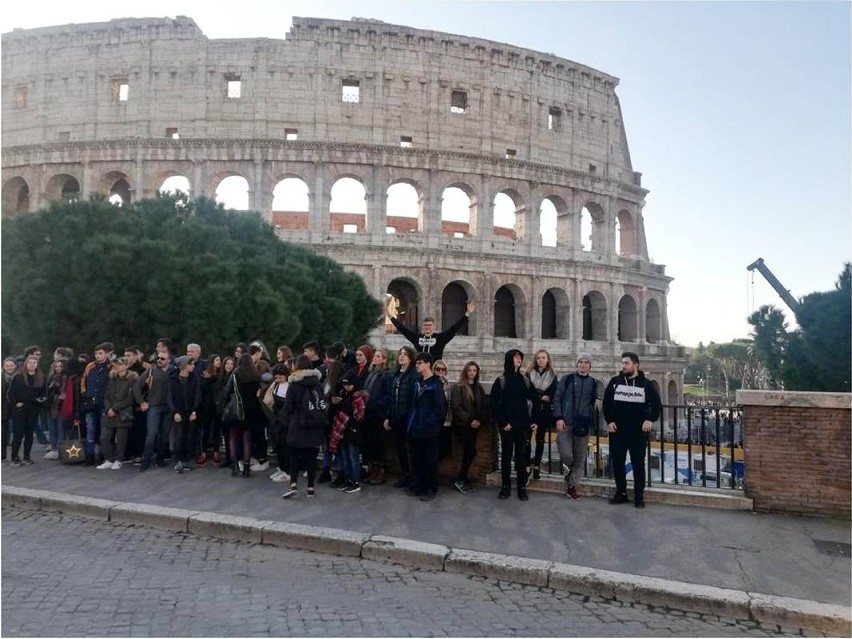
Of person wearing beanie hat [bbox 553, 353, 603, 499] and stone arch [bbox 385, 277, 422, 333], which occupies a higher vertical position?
stone arch [bbox 385, 277, 422, 333]

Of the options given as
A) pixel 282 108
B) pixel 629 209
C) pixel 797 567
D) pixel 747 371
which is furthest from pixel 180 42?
pixel 747 371

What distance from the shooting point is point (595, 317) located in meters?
29.6

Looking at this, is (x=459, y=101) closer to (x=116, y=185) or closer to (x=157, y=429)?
(x=116, y=185)

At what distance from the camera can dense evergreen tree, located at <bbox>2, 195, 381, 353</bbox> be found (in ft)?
43.1

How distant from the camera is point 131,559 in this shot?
5191 mm

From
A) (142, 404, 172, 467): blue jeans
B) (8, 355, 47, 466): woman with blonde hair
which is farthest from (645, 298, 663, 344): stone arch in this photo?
(8, 355, 47, 466): woman with blonde hair

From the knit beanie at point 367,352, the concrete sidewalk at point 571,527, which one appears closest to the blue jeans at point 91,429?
the concrete sidewalk at point 571,527

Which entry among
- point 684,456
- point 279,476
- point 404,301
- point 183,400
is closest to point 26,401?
point 183,400

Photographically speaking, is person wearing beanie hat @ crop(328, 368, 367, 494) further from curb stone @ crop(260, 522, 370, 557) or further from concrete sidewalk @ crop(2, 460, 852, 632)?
curb stone @ crop(260, 522, 370, 557)

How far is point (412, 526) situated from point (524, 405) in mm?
1891

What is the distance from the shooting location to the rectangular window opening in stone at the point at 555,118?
29.1 m

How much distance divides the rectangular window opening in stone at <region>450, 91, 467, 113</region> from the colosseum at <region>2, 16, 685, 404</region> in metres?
0.09

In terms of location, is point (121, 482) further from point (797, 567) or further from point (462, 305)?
point (462, 305)

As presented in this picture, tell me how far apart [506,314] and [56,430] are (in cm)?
2137
